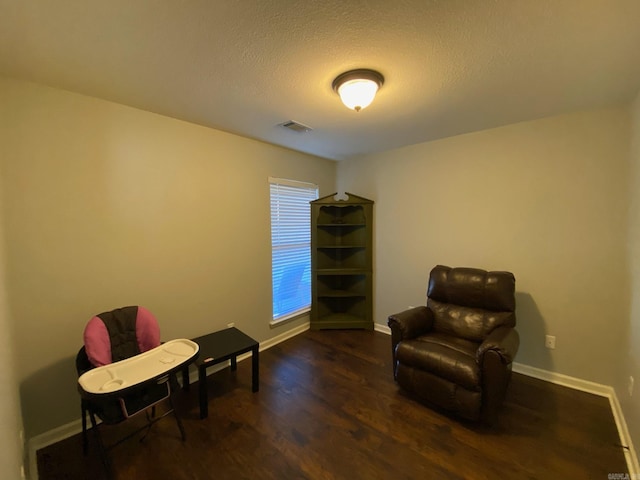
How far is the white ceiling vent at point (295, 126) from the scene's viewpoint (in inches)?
96.0

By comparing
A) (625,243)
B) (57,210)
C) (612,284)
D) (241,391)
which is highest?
(57,210)

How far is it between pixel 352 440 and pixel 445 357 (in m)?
0.90

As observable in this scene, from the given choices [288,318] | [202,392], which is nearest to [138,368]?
[202,392]

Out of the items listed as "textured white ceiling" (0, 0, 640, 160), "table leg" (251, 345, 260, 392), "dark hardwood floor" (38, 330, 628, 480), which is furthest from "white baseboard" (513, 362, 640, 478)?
"table leg" (251, 345, 260, 392)

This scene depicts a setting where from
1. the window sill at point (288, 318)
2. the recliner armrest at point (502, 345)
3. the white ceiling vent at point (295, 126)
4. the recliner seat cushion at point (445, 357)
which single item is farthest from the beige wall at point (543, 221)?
the window sill at point (288, 318)

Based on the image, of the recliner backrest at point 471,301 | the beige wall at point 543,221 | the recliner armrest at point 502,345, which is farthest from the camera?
the recliner backrest at point 471,301

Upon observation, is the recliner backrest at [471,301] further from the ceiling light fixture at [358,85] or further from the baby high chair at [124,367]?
the baby high chair at [124,367]

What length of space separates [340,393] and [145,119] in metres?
2.87

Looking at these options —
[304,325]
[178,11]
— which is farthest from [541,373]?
[178,11]

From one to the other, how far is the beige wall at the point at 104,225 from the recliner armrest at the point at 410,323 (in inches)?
65.3

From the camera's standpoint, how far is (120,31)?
126 centimetres

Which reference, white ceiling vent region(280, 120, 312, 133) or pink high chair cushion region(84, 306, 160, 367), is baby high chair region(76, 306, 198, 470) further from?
white ceiling vent region(280, 120, 312, 133)

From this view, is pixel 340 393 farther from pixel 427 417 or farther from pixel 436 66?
pixel 436 66

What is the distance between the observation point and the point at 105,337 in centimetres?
172
